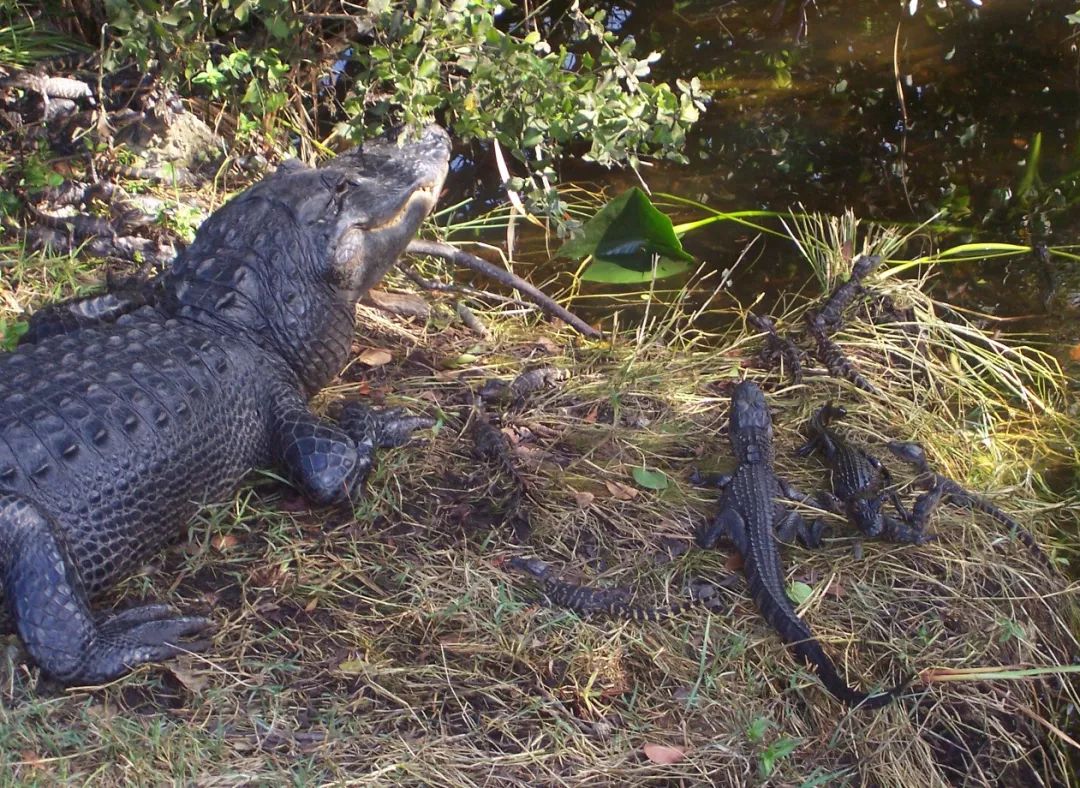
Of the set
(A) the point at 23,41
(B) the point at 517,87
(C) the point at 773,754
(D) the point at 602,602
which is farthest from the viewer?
(A) the point at 23,41

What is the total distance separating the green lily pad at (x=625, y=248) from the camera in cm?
473

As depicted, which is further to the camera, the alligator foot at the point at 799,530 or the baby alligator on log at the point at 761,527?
the alligator foot at the point at 799,530

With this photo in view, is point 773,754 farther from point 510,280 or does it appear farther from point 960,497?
point 510,280

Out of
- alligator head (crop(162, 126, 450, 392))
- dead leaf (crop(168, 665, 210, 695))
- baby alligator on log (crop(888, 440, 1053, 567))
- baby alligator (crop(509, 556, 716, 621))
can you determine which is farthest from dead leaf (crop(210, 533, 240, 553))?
Answer: baby alligator on log (crop(888, 440, 1053, 567))

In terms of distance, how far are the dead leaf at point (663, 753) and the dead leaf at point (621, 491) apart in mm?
999

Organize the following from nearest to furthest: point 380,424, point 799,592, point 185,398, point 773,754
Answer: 1. point 773,754
2. point 799,592
3. point 185,398
4. point 380,424

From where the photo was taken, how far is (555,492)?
11.7ft

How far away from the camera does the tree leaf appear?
365 centimetres

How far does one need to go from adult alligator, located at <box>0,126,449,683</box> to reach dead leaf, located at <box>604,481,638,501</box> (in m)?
0.76

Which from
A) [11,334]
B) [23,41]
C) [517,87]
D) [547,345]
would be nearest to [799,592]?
[547,345]

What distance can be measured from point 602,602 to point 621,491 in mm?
571

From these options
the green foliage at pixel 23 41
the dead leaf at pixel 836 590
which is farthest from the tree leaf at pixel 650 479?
the green foliage at pixel 23 41

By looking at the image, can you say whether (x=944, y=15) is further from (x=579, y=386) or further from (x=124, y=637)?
(x=124, y=637)

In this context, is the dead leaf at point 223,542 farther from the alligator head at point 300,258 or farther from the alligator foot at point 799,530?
the alligator foot at point 799,530
